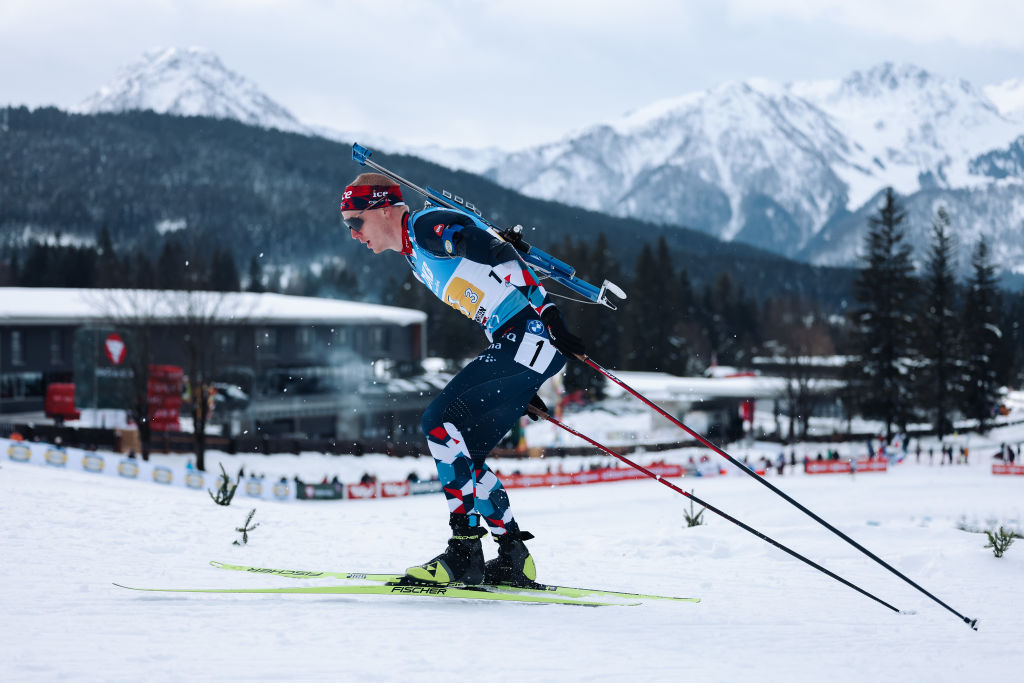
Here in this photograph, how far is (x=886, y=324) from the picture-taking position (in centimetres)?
4688

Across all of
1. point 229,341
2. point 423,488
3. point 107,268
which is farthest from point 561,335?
point 107,268

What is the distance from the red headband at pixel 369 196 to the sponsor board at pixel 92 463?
1530cm

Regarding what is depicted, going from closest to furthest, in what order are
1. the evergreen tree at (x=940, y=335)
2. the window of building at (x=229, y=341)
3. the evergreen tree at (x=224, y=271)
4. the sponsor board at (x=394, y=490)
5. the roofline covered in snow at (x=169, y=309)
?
the sponsor board at (x=394, y=490) → the roofline covered in snow at (x=169, y=309) → the window of building at (x=229, y=341) → the evergreen tree at (x=940, y=335) → the evergreen tree at (x=224, y=271)

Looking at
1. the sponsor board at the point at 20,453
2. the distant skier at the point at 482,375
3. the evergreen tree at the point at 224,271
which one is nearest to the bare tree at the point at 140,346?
the sponsor board at the point at 20,453

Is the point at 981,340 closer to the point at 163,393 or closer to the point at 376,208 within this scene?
the point at 163,393

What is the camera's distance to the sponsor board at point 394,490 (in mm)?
23109

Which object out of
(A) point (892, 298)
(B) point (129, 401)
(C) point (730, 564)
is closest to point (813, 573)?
(C) point (730, 564)

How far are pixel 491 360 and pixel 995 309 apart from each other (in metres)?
55.0

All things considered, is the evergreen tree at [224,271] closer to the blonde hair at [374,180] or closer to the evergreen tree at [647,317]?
the evergreen tree at [647,317]

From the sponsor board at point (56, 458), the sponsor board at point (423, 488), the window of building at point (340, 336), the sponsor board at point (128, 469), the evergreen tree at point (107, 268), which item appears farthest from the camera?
the evergreen tree at point (107, 268)

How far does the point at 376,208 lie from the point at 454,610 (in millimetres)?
2304

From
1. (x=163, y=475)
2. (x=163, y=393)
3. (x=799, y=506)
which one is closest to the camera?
(x=799, y=506)

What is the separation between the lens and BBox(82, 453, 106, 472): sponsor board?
691 inches

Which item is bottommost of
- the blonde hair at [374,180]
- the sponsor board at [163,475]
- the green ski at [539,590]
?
the sponsor board at [163,475]
